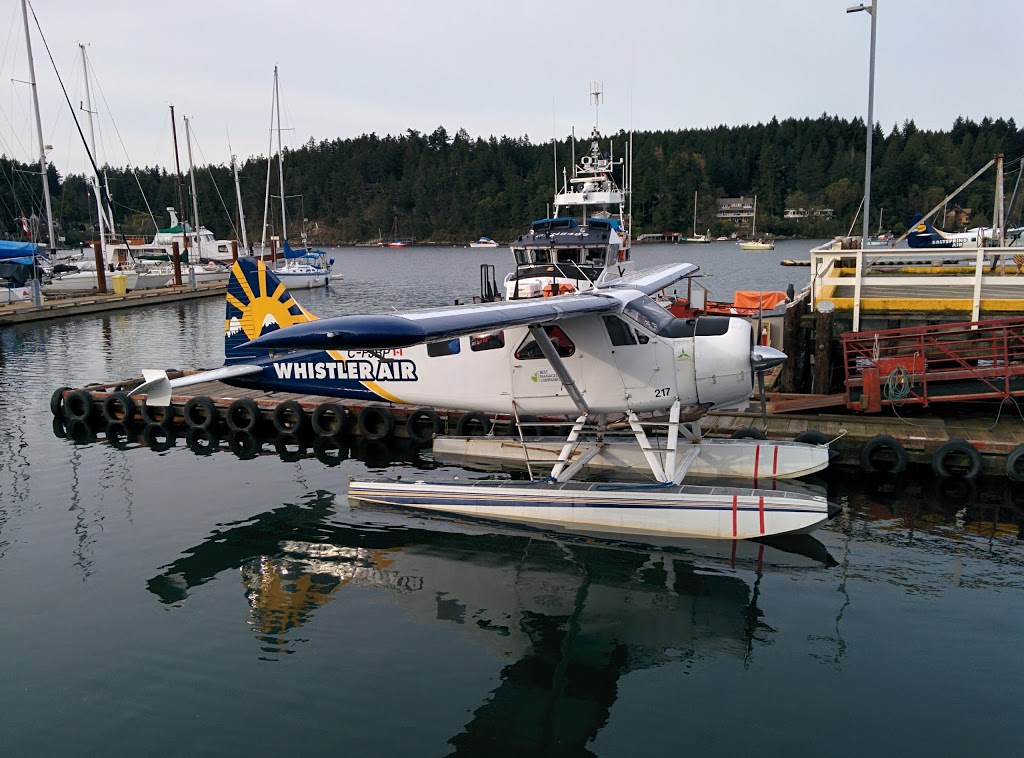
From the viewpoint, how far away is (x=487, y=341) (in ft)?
39.8

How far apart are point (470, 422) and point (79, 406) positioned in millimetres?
9158

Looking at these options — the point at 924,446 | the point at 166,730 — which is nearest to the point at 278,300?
the point at 166,730

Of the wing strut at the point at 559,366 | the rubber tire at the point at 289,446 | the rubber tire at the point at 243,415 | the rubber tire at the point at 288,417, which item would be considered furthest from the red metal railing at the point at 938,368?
the rubber tire at the point at 243,415

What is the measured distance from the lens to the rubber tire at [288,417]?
1650 centimetres

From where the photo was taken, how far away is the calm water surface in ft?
22.6

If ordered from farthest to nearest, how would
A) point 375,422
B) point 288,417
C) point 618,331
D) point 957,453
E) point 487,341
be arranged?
1. point 288,417
2. point 375,422
3. point 957,453
4. point 487,341
5. point 618,331

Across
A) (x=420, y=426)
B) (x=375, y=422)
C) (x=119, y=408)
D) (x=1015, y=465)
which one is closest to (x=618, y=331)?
(x=420, y=426)

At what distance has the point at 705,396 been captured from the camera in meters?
11.4

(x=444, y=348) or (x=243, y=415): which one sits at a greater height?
(x=444, y=348)

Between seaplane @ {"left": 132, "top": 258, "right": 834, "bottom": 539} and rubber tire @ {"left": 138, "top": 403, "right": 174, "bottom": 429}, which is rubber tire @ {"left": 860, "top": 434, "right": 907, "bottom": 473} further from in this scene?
rubber tire @ {"left": 138, "top": 403, "right": 174, "bottom": 429}

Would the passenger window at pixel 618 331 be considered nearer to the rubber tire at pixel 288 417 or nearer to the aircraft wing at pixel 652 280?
the aircraft wing at pixel 652 280

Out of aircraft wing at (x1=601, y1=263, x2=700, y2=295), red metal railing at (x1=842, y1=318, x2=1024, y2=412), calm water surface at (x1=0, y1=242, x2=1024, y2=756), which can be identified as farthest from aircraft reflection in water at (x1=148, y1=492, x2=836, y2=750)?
red metal railing at (x1=842, y1=318, x2=1024, y2=412)

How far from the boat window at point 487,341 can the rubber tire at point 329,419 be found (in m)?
5.01

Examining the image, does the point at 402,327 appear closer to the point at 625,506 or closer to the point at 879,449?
the point at 625,506
